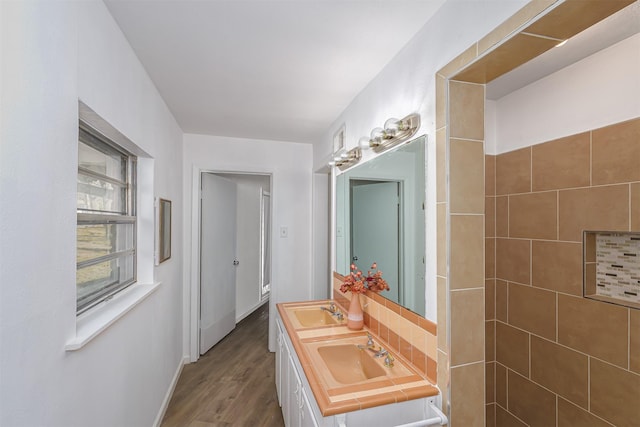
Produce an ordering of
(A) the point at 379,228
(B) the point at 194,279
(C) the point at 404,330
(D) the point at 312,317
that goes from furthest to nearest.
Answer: (B) the point at 194,279 < (D) the point at 312,317 < (A) the point at 379,228 < (C) the point at 404,330

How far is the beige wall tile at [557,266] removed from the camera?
172cm

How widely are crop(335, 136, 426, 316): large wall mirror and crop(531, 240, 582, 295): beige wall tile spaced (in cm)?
93

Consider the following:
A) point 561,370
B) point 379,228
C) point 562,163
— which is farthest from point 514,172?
point 561,370

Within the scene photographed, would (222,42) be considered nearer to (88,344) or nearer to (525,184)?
(88,344)

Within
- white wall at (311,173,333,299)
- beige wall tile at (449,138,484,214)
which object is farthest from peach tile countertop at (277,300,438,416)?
white wall at (311,173,333,299)

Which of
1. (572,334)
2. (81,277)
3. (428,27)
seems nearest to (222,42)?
(428,27)

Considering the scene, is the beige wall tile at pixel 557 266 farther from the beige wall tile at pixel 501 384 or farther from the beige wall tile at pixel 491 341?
the beige wall tile at pixel 501 384

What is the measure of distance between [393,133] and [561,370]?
1682mm

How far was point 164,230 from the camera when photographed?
2373mm

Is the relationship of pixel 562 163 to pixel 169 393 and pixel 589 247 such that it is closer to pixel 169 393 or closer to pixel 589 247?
pixel 589 247

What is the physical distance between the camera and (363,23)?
1.42 m

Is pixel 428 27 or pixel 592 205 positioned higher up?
pixel 428 27

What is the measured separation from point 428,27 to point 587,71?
0.99 metres

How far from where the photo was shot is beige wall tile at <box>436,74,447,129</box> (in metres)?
1.27
